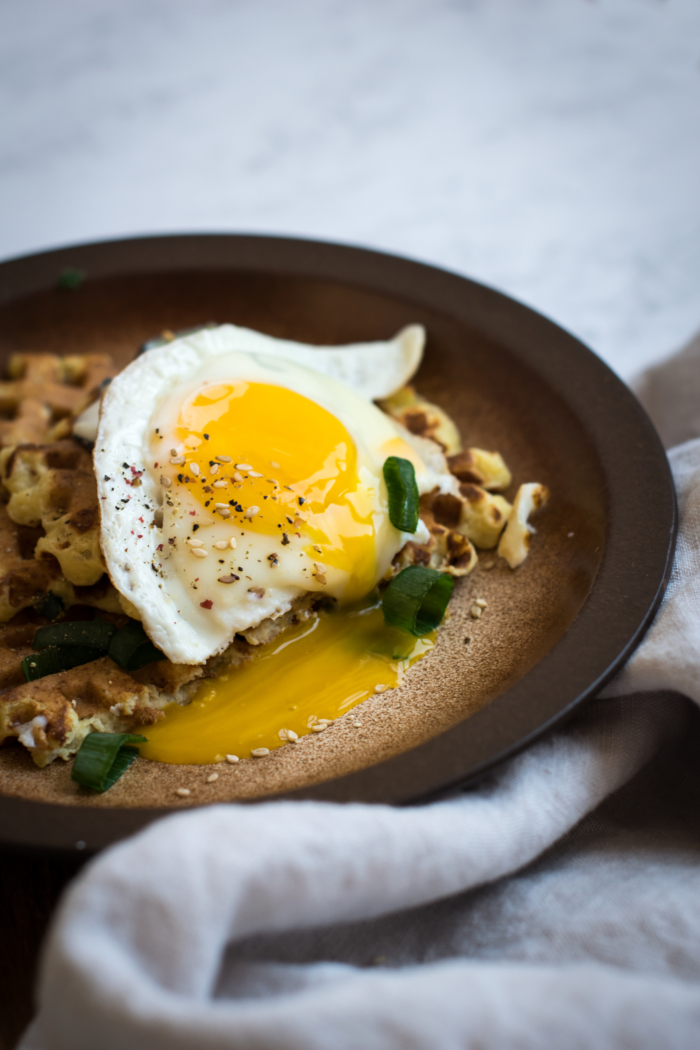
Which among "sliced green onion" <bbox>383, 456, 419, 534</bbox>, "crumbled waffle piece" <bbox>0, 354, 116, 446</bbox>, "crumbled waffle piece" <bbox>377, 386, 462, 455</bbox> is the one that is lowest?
"crumbled waffle piece" <bbox>0, 354, 116, 446</bbox>

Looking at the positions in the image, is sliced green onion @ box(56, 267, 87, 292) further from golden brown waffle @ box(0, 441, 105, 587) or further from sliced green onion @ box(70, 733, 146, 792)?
sliced green onion @ box(70, 733, 146, 792)

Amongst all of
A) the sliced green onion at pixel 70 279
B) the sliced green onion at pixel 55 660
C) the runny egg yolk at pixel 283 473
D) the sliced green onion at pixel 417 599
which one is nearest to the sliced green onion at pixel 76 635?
the sliced green onion at pixel 55 660

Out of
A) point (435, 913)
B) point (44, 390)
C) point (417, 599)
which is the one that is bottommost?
point (435, 913)

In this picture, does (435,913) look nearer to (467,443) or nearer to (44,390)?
(467,443)

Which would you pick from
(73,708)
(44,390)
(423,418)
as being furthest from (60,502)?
(423,418)

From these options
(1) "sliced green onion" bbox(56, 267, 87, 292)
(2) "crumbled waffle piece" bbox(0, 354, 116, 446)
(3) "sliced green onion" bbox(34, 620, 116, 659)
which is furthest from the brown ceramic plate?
(3) "sliced green onion" bbox(34, 620, 116, 659)

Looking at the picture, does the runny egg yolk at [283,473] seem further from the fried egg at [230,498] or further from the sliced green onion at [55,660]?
the sliced green onion at [55,660]
